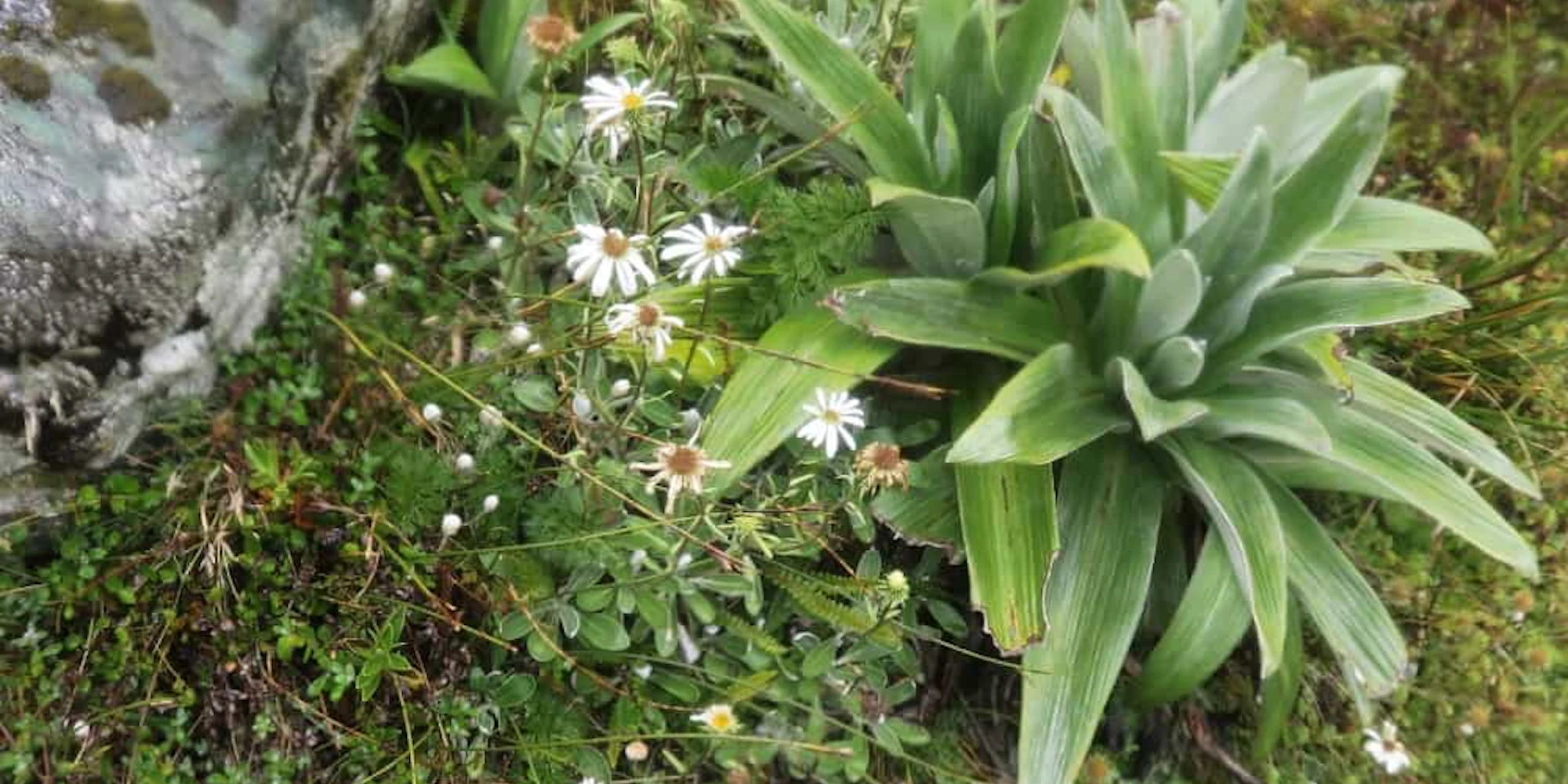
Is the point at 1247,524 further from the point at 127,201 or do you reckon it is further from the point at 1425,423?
the point at 127,201

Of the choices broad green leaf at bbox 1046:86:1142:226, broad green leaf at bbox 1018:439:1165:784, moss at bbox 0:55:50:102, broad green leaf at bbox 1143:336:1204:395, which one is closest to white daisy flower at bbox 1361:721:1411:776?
broad green leaf at bbox 1018:439:1165:784

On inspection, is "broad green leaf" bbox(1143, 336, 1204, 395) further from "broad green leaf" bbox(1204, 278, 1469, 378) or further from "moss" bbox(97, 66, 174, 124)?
"moss" bbox(97, 66, 174, 124)

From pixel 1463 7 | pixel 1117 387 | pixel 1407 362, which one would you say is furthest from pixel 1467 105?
pixel 1117 387

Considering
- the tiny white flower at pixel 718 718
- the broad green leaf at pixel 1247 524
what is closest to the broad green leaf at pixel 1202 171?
the broad green leaf at pixel 1247 524

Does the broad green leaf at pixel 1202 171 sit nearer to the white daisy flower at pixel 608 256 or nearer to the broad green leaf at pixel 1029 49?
the broad green leaf at pixel 1029 49

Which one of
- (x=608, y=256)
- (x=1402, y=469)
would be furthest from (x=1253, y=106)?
(x=608, y=256)
